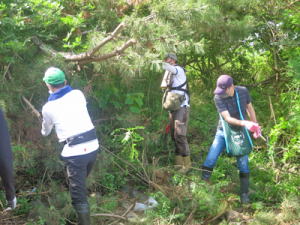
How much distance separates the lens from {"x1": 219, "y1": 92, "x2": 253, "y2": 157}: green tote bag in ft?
12.2

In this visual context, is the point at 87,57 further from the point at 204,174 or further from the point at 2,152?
the point at 204,174

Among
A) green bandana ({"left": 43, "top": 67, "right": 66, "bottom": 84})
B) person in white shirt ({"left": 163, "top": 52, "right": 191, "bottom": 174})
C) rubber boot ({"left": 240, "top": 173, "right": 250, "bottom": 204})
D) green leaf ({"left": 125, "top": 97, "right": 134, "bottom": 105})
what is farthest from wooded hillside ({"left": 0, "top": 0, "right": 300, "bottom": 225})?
green bandana ({"left": 43, "top": 67, "right": 66, "bottom": 84})

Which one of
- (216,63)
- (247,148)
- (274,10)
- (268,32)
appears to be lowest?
(247,148)

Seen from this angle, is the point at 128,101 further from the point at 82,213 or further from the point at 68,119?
the point at 82,213

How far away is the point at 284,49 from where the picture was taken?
5840mm

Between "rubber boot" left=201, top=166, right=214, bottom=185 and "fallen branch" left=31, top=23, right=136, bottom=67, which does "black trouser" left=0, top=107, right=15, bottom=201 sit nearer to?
"fallen branch" left=31, top=23, right=136, bottom=67

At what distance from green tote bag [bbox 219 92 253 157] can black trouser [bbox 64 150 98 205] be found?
1.74m

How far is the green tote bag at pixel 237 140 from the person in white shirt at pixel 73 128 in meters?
1.74

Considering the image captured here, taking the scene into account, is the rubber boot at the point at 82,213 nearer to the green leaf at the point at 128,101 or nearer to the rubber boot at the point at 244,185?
the green leaf at the point at 128,101

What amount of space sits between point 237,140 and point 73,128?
203 cm

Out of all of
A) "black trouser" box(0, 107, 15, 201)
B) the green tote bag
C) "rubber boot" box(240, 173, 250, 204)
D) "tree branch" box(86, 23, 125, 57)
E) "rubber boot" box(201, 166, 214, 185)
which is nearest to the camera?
"black trouser" box(0, 107, 15, 201)

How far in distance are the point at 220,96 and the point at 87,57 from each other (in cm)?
168

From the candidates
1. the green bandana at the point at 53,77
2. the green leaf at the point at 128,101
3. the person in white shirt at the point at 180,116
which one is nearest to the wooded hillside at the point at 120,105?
the green leaf at the point at 128,101

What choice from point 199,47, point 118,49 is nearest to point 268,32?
point 199,47
